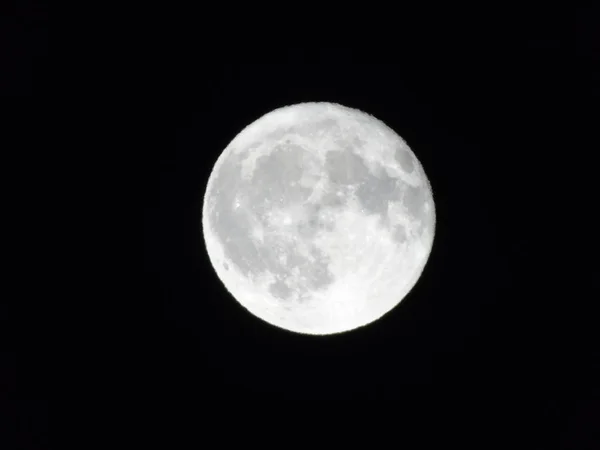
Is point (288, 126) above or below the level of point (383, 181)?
above

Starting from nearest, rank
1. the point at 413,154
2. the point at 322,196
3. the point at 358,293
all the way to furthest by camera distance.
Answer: the point at 322,196 < the point at 358,293 < the point at 413,154

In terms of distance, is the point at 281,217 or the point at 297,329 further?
the point at 297,329

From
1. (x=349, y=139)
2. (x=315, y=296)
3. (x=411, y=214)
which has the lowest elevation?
(x=315, y=296)

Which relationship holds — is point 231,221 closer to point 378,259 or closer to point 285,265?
point 285,265

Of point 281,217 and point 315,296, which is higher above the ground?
point 281,217

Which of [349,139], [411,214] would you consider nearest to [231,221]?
[349,139]

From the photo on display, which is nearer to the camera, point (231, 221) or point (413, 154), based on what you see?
point (231, 221)

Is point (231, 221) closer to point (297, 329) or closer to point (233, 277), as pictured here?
point (233, 277)

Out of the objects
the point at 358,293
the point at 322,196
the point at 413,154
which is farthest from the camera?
the point at 413,154

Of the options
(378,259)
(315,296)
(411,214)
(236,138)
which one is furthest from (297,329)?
(236,138)
